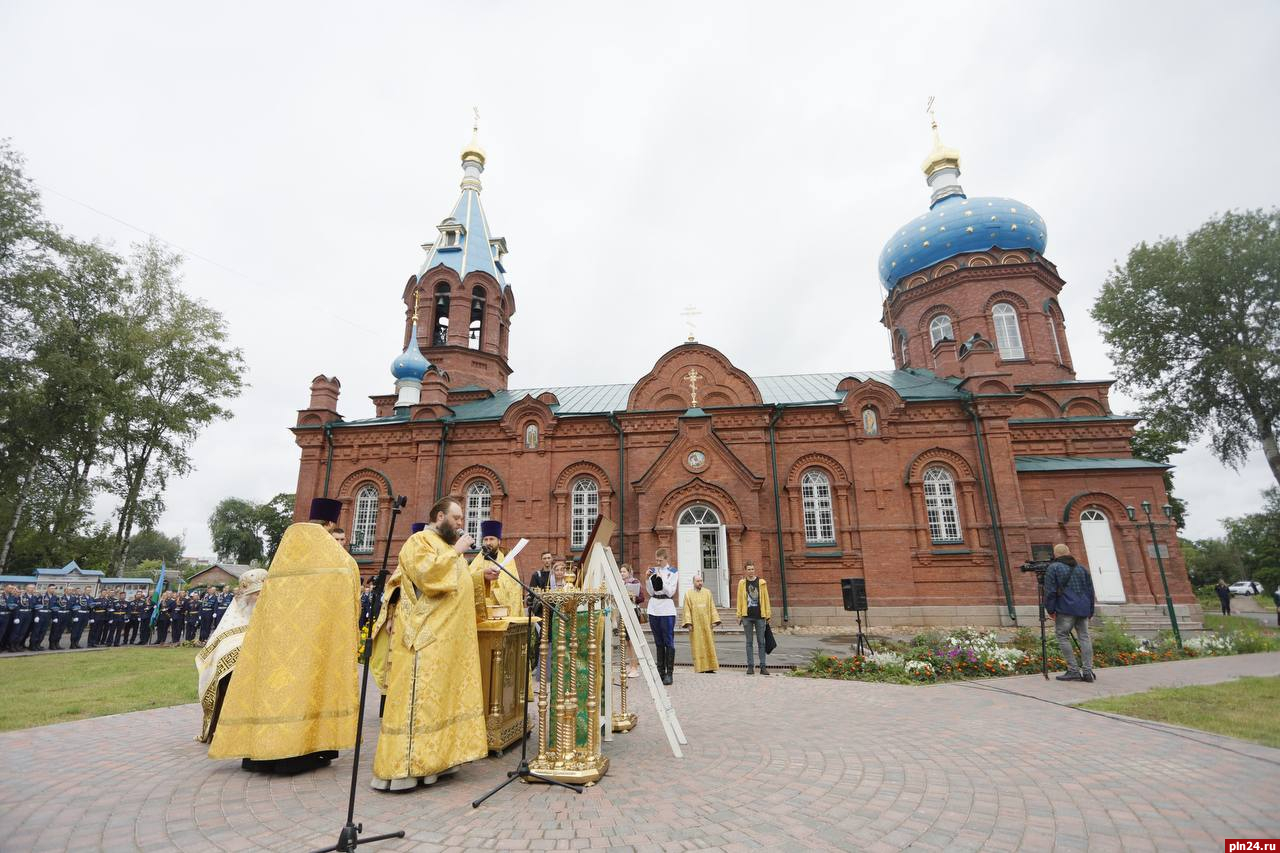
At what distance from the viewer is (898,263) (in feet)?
82.2

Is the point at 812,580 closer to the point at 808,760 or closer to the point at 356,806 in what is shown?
the point at 808,760

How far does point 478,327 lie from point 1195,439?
102 feet

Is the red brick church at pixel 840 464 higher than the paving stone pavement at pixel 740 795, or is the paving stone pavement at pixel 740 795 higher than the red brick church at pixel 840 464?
the red brick church at pixel 840 464

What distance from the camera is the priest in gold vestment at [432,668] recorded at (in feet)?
13.5

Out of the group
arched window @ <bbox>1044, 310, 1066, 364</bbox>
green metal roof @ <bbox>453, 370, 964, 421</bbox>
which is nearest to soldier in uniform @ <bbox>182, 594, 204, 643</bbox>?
green metal roof @ <bbox>453, 370, 964, 421</bbox>

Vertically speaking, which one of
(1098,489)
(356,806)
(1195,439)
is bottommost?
(356,806)

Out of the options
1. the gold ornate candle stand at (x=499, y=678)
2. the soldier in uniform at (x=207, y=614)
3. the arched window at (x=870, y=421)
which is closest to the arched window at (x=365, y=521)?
the soldier in uniform at (x=207, y=614)

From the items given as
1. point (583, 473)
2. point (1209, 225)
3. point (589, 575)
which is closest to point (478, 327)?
point (583, 473)

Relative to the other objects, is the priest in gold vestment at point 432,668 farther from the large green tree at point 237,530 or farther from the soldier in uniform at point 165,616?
the large green tree at point 237,530

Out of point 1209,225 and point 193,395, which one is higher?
point 1209,225

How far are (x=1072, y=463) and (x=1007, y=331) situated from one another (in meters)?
6.94

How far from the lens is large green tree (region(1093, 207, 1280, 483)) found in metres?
20.2

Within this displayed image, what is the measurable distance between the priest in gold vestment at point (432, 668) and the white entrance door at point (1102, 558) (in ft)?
65.9

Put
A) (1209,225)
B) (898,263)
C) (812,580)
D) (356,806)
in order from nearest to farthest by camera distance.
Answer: (356,806)
(812,580)
(1209,225)
(898,263)
